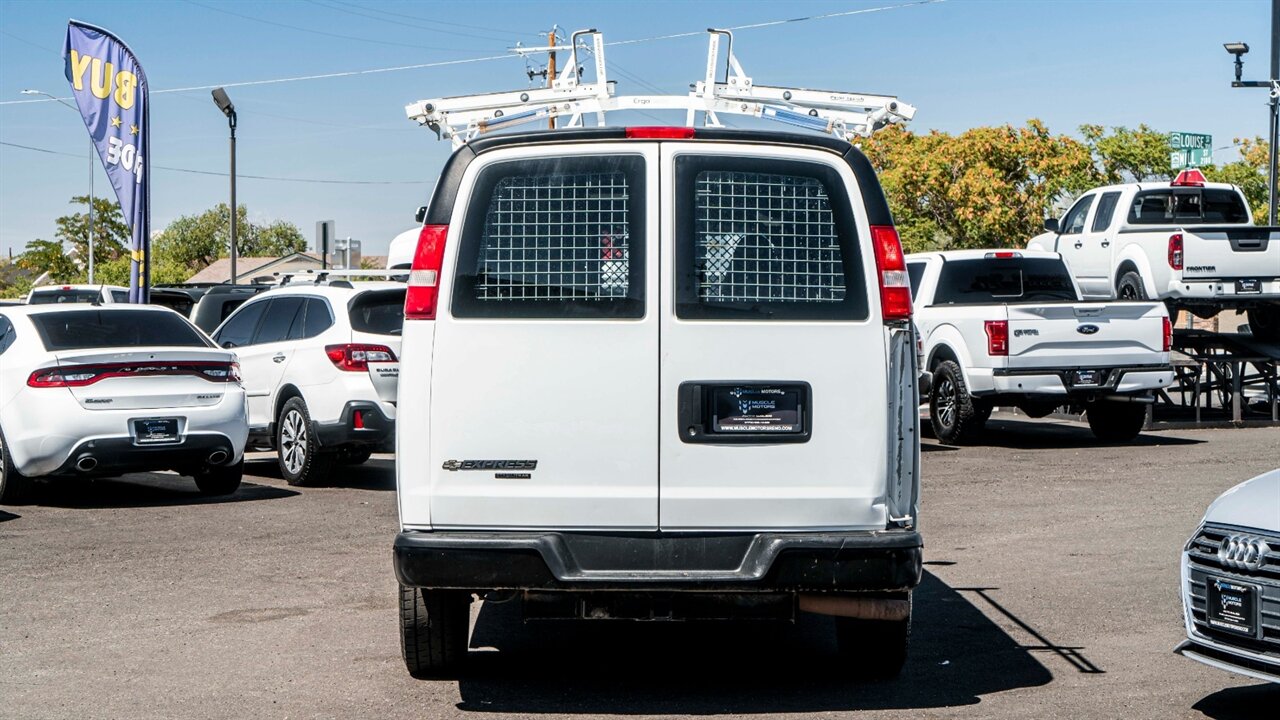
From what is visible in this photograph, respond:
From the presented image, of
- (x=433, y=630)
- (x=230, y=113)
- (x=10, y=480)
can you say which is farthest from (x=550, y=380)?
(x=230, y=113)

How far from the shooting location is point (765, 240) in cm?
585

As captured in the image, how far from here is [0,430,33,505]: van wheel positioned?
12242mm

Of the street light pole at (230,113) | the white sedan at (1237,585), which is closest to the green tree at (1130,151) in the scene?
the street light pole at (230,113)

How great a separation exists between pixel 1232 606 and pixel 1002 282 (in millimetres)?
12553

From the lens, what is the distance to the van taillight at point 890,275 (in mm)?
5824

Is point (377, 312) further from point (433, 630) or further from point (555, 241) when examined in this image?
point (555, 241)

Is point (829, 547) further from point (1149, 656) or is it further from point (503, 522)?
point (1149, 656)

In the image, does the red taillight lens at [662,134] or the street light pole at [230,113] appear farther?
the street light pole at [230,113]

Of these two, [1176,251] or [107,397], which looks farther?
[1176,251]

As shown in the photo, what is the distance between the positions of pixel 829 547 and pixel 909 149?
5572 centimetres

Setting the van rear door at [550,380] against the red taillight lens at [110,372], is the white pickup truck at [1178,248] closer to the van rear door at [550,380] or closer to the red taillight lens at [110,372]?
the red taillight lens at [110,372]

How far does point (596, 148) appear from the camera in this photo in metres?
5.91

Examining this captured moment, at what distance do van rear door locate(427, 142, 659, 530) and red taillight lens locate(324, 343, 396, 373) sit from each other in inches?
293

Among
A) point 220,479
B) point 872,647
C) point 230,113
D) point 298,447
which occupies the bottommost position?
point 872,647
